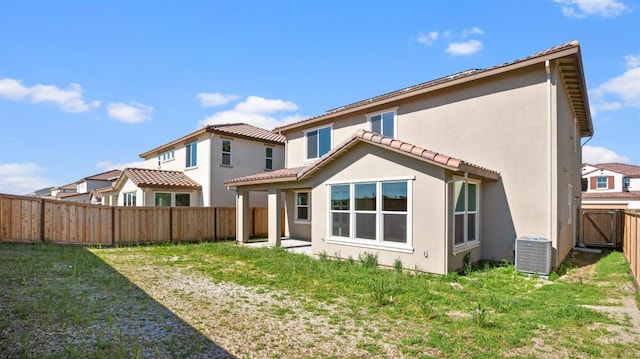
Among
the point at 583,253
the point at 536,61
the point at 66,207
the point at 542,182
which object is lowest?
the point at 583,253

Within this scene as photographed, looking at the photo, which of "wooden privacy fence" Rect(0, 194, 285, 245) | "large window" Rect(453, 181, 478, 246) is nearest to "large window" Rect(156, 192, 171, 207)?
"wooden privacy fence" Rect(0, 194, 285, 245)

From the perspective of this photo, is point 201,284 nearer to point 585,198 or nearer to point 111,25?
point 111,25

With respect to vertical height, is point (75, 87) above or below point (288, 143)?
above

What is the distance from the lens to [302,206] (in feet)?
57.9

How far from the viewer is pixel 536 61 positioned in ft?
30.8

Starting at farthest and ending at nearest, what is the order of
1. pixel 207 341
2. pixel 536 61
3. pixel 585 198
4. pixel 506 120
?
pixel 585 198 < pixel 506 120 < pixel 536 61 < pixel 207 341

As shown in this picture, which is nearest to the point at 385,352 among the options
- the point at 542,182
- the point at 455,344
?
the point at 455,344

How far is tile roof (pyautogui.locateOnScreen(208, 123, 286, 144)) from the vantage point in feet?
64.8

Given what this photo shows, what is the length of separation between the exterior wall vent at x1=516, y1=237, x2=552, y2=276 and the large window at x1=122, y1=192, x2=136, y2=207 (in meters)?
20.0

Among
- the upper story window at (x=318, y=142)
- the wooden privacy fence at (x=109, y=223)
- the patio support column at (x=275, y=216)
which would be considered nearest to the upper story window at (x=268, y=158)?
the wooden privacy fence at (x=109, y=223)

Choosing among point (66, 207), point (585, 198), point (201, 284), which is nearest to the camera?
point (201, 284)

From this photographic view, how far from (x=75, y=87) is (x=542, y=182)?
17.0m

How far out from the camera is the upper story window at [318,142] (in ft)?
51.8

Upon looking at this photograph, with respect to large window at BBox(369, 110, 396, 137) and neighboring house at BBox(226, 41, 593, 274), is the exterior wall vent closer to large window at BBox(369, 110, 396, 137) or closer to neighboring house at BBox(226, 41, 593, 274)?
neighboring house at BBox(226, 41, 593, 274)
